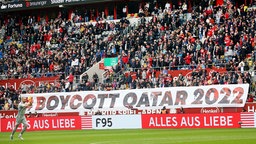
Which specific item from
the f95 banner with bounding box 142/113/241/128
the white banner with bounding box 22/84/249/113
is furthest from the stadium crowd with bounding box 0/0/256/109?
the f95 banner with bounding box 142/113/241/128

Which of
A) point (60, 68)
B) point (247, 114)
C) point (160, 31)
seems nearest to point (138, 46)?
point (160, 31)

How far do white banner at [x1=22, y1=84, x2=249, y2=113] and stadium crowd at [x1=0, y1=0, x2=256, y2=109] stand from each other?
2.45ft

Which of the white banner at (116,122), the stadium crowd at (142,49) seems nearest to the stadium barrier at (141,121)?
the white banner at (116,122)

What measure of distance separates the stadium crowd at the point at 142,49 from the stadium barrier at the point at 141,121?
4.95 m

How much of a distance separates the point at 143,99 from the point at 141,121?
4.57 metres

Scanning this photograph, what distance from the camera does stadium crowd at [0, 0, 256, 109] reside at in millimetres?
46562

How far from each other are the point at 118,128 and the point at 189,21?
13.4 meters

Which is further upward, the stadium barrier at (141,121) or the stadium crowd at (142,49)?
the stadium crowd at (142,49)

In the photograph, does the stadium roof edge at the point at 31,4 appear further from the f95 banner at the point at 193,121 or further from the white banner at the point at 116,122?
the f95 banner at the point at 193,121

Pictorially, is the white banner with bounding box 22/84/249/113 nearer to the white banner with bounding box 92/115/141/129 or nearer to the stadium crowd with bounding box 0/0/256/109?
the stadium crowd with bounding box 0/0/256/109

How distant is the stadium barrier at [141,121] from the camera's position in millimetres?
38250

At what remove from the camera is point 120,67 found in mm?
51156

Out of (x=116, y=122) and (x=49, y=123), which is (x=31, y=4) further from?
(x=116, y=122)

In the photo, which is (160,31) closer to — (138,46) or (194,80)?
(138,46)
